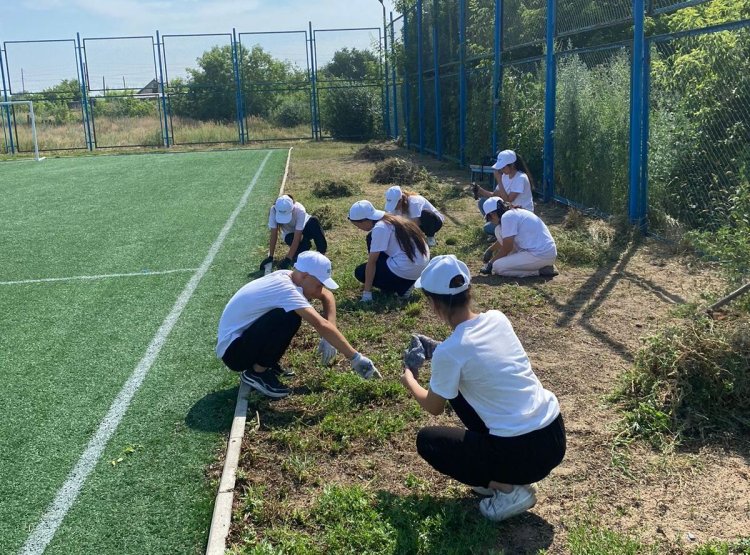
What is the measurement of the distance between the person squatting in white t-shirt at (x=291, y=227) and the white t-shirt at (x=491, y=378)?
521 centimetres

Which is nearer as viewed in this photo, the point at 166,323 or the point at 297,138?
the point at 166,323

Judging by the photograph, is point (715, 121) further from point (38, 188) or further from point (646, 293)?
point (38, 188)

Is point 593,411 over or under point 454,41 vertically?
under

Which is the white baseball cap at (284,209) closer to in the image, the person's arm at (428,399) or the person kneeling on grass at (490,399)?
the person's arm at (428,399)

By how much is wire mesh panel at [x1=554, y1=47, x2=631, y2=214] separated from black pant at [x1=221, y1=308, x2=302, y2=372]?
256 inches

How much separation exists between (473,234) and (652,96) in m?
2.96

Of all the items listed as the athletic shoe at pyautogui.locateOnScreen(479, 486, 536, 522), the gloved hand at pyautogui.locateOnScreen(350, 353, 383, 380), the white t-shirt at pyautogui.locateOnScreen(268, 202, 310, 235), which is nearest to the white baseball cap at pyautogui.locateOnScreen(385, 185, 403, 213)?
the white t-shirt at pyautogui.locateOnScreen(268, 202, 310, 235)

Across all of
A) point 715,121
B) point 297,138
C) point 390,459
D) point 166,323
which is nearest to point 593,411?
point 390,459

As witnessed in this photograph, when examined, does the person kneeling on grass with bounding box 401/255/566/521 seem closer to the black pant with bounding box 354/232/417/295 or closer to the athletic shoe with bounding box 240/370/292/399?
the athletic shoe with bounding box 240/370/292/399

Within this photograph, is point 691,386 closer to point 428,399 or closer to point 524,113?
point 428,399

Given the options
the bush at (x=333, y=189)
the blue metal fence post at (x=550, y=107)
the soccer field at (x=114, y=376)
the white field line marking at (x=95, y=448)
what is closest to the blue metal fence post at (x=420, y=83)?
the bush at (x=333, y=189)

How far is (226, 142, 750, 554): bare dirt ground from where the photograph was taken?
11.3ft

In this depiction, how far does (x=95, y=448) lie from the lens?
4.34m

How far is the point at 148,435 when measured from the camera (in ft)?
14.8
